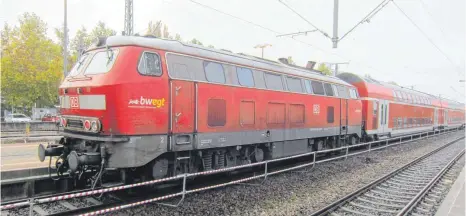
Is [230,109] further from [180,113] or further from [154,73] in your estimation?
[154,73]

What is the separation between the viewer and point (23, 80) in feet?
105

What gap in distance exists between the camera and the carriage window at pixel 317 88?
13817mm

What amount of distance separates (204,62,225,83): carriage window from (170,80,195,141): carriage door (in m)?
0.73

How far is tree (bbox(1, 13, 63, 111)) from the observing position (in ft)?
104

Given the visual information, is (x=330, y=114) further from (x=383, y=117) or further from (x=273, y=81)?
(x=383, y=117)

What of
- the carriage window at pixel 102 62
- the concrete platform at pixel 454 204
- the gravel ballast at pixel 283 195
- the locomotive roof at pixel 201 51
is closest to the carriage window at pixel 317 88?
the locomotive roof at pixel 201 51

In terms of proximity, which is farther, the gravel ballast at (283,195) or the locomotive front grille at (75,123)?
the locomotive front grille at (75,123)

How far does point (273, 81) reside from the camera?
A: 37.3ft

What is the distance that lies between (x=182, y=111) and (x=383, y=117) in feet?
58.7

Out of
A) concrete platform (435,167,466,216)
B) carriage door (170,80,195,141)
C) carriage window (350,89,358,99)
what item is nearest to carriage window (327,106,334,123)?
carriage window (350,89,358,99)

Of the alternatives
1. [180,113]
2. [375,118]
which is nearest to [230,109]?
[180,113]

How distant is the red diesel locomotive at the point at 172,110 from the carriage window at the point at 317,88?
0.84 m

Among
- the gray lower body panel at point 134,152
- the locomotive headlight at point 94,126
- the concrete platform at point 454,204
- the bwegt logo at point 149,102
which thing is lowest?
the concrete platform at point 454,204

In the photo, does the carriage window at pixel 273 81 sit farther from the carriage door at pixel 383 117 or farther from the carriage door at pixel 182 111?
the carriage door at pixel 383 117
